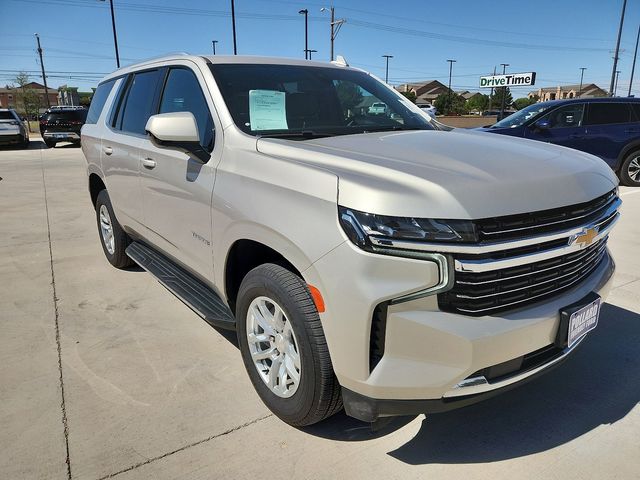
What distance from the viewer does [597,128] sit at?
9.78 meters

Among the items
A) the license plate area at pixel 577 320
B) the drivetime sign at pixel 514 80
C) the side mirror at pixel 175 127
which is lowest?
the license plate area at pixel 577 320

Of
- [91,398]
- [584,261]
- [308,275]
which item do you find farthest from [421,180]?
[91,398]

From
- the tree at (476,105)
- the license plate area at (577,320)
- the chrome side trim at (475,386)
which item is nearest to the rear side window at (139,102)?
the chrome side trim at (475,386)

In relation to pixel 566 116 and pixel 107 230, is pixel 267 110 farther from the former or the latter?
pixel 566 116

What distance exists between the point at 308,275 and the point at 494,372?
2.80 feet

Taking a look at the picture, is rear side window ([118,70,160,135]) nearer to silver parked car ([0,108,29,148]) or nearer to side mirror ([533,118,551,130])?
side mirror ([533,118,551,130])

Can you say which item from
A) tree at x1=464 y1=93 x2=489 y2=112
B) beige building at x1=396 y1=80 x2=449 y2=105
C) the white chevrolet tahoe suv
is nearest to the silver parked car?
the white chevrolet tahoe suv

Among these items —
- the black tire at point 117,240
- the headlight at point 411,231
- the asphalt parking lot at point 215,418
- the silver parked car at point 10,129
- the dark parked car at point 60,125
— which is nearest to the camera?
the headlight at point 411,231

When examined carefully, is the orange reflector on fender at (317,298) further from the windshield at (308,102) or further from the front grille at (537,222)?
the windshield at (308,102)

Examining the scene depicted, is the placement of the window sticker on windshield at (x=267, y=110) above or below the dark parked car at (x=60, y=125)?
above

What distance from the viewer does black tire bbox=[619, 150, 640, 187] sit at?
975 cm

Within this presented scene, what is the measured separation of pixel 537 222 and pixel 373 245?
70 cm

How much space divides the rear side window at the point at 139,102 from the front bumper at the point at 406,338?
2497 millimetres

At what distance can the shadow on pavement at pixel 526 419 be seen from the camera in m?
2.37
